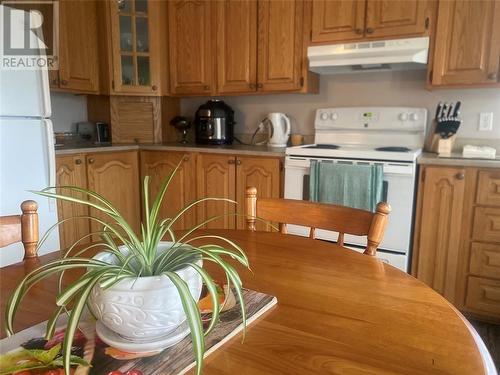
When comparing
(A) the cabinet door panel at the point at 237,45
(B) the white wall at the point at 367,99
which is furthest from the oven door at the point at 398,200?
(A) the cabinet door panel at the point at 237,45

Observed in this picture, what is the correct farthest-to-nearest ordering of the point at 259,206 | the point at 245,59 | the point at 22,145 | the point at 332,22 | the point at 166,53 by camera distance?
1. the point at 166,53
2. the point at 245,59
3. the point at 332,22
4. the point at 22,145
5. the point at 259,206

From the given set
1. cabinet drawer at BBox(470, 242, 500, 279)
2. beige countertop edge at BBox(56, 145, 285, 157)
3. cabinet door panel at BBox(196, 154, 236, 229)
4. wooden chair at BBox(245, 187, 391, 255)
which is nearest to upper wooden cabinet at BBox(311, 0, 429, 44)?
beige countertop edge at BBox(56, 145, 285, 157)

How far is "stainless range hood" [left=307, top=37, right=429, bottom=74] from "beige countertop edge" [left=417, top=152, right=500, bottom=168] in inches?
23.0

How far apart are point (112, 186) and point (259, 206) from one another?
1921 millimetres

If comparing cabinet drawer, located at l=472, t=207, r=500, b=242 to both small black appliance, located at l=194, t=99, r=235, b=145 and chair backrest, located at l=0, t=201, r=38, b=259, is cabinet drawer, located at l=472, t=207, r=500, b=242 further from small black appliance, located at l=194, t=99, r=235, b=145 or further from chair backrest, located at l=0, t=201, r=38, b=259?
chair backrest, located at l=0, t=201, r=38, b=259

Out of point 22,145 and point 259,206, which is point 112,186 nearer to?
point 22,145

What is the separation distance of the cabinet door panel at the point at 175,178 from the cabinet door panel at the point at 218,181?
8 centimetres

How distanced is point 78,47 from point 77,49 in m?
0.02

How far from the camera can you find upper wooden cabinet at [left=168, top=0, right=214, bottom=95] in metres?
2.94

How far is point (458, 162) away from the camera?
Answer: 202 cm

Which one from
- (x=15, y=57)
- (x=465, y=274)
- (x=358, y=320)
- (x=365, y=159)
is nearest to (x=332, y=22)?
(x=365, y=159)

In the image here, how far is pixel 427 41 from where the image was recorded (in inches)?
86.9

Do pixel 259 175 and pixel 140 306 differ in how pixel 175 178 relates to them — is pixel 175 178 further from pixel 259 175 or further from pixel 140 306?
pixel 140 306

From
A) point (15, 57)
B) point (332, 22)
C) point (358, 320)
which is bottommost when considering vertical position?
point (358, 320)
